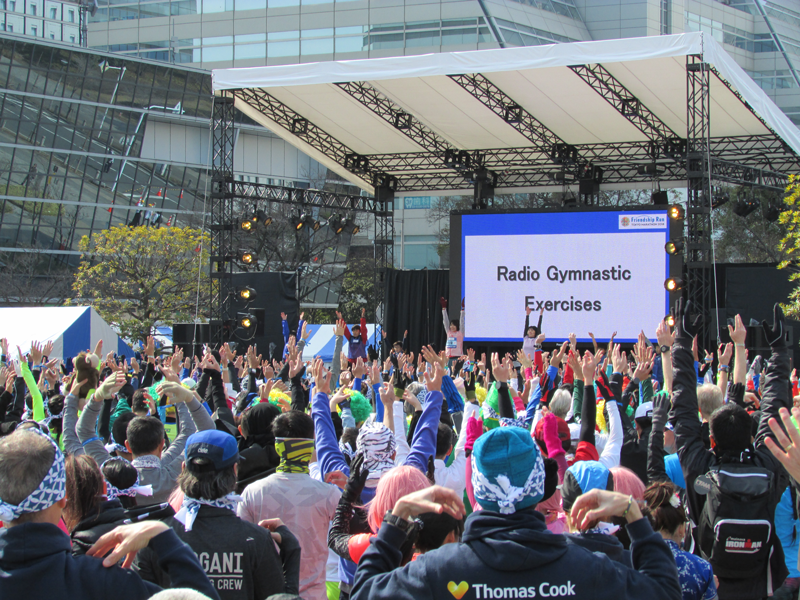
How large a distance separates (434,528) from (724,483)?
161 centimetres

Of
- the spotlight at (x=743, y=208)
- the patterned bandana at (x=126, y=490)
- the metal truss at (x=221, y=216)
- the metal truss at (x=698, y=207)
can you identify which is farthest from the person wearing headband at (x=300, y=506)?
the spotlight at (x=743, y=208)

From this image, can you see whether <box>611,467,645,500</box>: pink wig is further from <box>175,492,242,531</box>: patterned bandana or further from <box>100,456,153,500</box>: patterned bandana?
<box>100,456,153,500</box>: patterned bandana

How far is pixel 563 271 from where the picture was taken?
16.8m

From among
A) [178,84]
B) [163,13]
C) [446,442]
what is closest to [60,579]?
[446,442]

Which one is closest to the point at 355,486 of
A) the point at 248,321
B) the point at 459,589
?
the point at 459,589

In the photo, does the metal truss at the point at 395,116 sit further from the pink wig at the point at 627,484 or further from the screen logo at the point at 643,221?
the pink wig at the point at 627,484

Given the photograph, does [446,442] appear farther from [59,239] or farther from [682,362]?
[59,239]

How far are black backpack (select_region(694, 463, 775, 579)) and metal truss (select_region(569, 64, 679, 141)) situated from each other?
12.4m

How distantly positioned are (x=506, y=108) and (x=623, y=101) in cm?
230

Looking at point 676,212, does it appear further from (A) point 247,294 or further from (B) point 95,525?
(B) point 95,525

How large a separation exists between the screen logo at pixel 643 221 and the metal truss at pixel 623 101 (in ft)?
5.72

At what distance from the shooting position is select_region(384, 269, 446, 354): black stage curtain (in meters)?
20.2

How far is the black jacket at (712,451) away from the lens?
127 inches

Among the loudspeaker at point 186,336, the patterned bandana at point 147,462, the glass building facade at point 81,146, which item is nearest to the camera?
the patterned bandana at point 147,462
